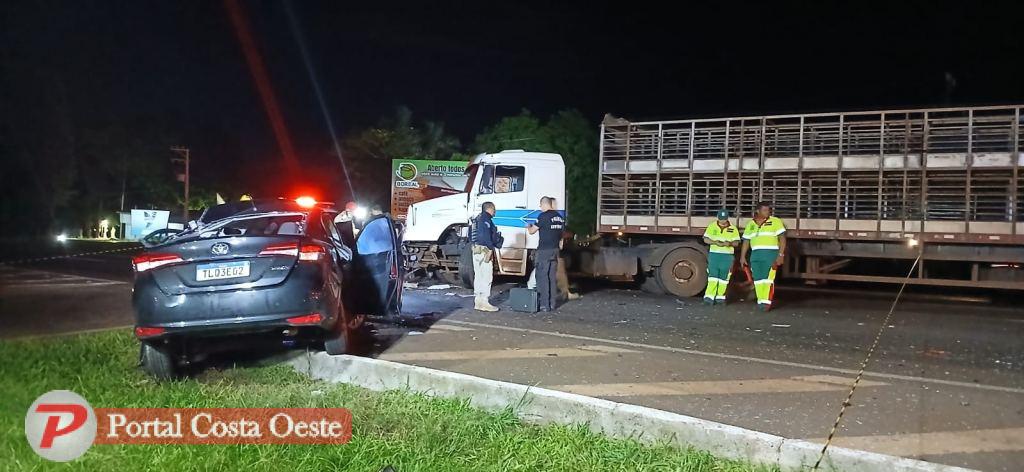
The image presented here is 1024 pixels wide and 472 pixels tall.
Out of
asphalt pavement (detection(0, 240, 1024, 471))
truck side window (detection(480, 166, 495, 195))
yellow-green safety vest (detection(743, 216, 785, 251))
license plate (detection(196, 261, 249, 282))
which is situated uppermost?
truck side window (detection(480, 166, 495, 195))

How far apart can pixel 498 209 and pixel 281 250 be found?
25.0 feet

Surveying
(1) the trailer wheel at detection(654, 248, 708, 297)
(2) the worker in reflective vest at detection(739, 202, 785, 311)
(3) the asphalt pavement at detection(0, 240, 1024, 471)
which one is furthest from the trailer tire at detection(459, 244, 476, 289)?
(2) the worker in reflective vest at detection(739, 202, 785, 311)

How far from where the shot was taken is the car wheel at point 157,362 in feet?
19.9

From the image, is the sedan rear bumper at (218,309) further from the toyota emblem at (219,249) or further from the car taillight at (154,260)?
the toyota emblem at (219,249)

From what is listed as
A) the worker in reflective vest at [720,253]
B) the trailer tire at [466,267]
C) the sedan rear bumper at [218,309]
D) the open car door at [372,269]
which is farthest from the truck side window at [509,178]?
the sedan rear bumper at [218,309]

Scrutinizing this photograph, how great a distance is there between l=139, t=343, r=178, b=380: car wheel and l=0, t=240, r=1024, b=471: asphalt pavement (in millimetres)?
1842

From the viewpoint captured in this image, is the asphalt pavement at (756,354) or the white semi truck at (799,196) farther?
the white semi truck at (799,196)

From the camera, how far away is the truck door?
13.1m

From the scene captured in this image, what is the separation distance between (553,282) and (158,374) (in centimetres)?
587

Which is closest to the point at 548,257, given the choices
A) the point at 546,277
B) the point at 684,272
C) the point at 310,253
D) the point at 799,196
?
the point at 546,277

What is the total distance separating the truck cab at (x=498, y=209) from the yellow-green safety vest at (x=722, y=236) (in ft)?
9.93

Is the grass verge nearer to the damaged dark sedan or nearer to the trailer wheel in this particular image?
the damaged dark sedan

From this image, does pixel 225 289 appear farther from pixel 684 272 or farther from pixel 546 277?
pixel 684 272

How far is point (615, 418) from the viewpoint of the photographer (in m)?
4.65
